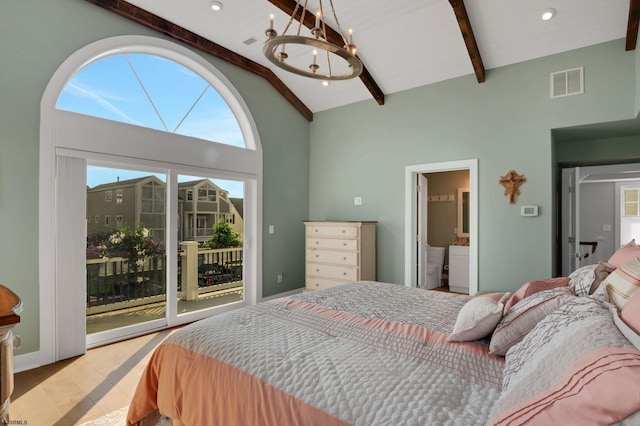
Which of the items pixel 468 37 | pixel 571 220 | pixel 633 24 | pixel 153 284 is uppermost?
pixel 468 37

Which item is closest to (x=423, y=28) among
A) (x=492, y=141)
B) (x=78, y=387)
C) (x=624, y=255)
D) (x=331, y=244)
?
(x=492, y=141)

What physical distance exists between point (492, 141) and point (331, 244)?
2.48 m

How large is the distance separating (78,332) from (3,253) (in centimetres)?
94

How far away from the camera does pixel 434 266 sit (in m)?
5.86

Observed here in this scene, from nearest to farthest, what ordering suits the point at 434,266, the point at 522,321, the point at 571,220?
the point at 522,321 < the point at 571,220 < the point at 434,266

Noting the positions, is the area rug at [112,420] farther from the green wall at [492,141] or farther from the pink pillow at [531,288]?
the green wall at [492,141]

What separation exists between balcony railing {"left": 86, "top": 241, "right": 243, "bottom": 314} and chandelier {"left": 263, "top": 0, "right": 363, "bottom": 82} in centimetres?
260

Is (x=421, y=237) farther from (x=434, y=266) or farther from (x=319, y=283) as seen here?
(x=319, y=283)

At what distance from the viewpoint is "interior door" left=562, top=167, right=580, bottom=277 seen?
416 centimetres

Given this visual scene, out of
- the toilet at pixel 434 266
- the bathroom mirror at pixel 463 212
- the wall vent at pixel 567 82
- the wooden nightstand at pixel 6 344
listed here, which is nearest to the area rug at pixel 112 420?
the wooden nightstand at pixel 6 344

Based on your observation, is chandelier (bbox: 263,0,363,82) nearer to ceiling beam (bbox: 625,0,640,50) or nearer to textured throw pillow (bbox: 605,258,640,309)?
textured throw pillow (bbox: 605,258,640,309)

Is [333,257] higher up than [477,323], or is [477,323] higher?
[477,323]

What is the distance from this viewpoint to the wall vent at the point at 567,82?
11.9 ft

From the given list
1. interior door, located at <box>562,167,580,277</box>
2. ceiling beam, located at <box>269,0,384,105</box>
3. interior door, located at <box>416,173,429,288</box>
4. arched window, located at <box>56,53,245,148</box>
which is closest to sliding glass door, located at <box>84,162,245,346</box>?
arched window, located at <box>56,53,245,148</box>
